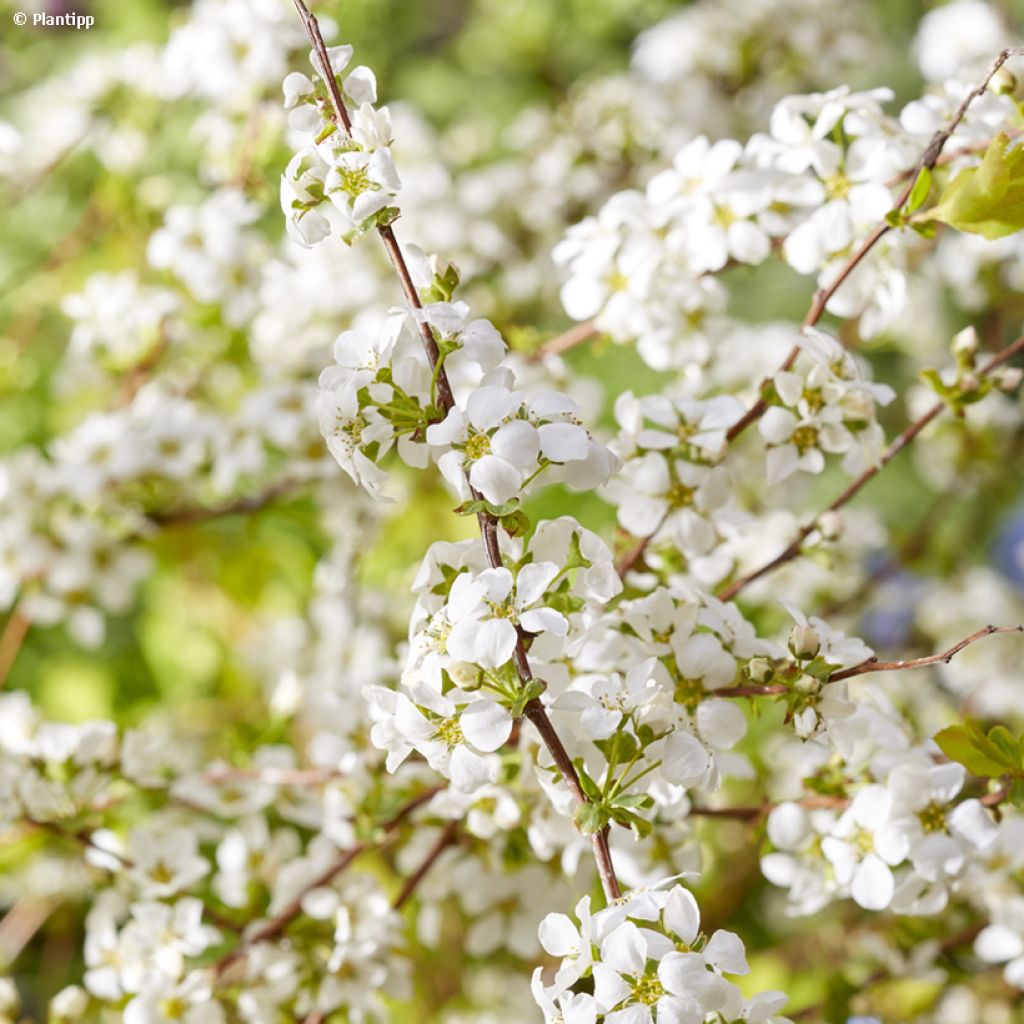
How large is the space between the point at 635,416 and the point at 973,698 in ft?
1.39

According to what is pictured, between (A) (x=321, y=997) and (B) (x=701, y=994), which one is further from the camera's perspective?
(A) (x=321, y=997)

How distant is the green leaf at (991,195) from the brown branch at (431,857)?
349mm

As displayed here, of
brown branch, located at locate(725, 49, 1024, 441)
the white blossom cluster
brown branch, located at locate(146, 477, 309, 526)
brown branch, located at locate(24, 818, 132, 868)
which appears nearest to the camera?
the white blossom cluster

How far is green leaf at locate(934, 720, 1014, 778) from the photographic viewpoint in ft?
1.40

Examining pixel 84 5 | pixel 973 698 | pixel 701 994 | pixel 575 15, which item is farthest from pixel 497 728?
pixel 84 5

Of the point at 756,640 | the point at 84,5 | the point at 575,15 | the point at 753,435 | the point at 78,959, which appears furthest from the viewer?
the point at 84,5

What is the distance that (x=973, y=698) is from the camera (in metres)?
0.81

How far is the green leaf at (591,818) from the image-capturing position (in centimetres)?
38

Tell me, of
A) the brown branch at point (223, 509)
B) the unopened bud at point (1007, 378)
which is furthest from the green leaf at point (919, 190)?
the brown branch at point (223, 509)

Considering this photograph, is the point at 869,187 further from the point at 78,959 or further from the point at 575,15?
the point at 575,15

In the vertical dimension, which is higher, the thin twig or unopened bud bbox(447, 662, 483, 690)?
unopened bud bbox(447, 662, 483, 690)

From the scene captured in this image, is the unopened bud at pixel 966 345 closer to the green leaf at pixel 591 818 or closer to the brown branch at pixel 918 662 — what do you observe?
the brown branch at pixel 918 662

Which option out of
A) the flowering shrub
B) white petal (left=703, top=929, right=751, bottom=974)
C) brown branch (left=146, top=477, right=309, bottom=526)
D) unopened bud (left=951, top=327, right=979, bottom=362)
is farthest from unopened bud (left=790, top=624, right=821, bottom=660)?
brown branch (left=146, top=477, right=309, bottom=526)

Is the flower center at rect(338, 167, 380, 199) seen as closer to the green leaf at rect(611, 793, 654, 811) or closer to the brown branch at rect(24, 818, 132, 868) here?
the green leaf at rect(611, 793, 654, 811)
